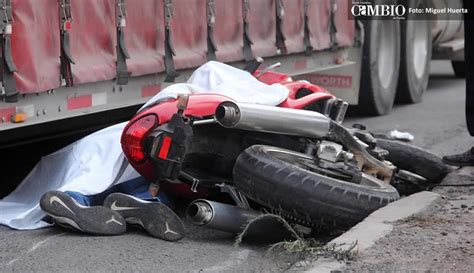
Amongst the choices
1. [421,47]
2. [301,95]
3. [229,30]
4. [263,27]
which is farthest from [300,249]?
[421,47]

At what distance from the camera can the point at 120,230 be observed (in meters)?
5.15

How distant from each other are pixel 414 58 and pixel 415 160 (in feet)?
19.0

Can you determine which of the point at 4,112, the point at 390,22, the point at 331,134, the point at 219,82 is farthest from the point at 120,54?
the point at 390,22

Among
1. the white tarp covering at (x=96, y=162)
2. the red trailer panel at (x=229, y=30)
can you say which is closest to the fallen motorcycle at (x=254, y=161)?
the white tarp covering at (x=96, y=162)

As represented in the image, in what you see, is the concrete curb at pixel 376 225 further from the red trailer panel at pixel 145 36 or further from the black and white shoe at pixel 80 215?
the red trailer panel at pixel 145 36

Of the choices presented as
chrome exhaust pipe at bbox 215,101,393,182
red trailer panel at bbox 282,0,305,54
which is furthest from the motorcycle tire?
red trailer panel at bbox 282,0,305,54

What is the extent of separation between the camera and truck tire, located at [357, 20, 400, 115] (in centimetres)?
1069

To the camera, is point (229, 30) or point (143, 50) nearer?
point (143, 50)

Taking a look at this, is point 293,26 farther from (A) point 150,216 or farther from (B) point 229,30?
(A) point 150,216

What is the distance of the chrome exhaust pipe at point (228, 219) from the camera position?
201 inches

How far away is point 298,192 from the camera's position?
5.09m

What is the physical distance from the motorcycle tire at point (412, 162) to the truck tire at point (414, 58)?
16.2 ft

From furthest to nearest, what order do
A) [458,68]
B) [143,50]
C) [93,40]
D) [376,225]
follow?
[458,68]
[143,50]
[93,40]
[376,225]

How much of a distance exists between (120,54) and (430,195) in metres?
2.27
